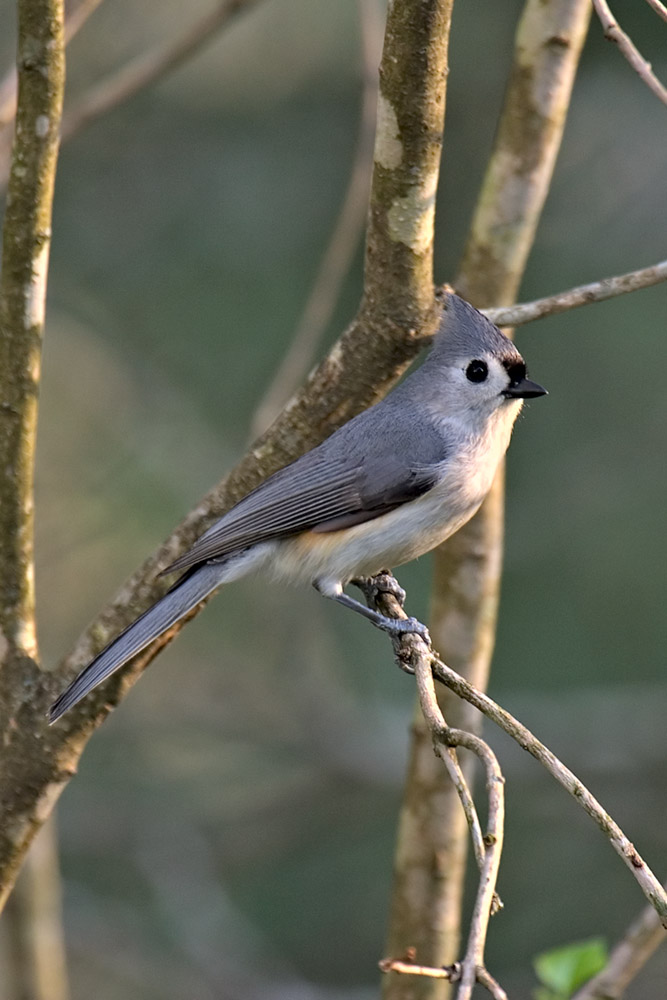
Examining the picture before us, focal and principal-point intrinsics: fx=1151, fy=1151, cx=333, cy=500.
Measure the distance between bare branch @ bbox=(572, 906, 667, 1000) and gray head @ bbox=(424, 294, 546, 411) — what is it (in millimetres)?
1288

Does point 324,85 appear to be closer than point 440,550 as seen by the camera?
No

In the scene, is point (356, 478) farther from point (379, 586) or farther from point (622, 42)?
point (622, 42)

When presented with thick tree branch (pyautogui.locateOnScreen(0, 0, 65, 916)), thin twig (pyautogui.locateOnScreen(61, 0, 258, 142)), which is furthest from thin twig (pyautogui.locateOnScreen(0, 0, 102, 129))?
thick tree branch (pyautogui.locateOnScreen(0, 0, 65, 916))

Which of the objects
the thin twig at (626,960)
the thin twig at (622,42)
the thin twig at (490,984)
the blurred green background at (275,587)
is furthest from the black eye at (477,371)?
the blurred green background at (275,587)

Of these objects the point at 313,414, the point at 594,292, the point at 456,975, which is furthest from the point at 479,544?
the point at 456,975

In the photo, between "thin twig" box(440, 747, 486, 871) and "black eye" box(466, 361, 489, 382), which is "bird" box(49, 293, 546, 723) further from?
"thin twig" box(440, 747, 486, 871)

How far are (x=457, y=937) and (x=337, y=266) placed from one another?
1963 millimetres

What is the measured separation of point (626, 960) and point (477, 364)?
1.48 m

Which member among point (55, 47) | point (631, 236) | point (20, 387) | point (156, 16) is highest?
point (156, 16)

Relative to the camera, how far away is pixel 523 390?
3.01 meters

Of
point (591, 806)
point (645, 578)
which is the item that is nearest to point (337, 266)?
point (591, 806)

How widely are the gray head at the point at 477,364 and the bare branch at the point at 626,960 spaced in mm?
1288

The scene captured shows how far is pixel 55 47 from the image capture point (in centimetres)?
216

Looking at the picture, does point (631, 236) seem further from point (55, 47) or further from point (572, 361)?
point (55, 47)
